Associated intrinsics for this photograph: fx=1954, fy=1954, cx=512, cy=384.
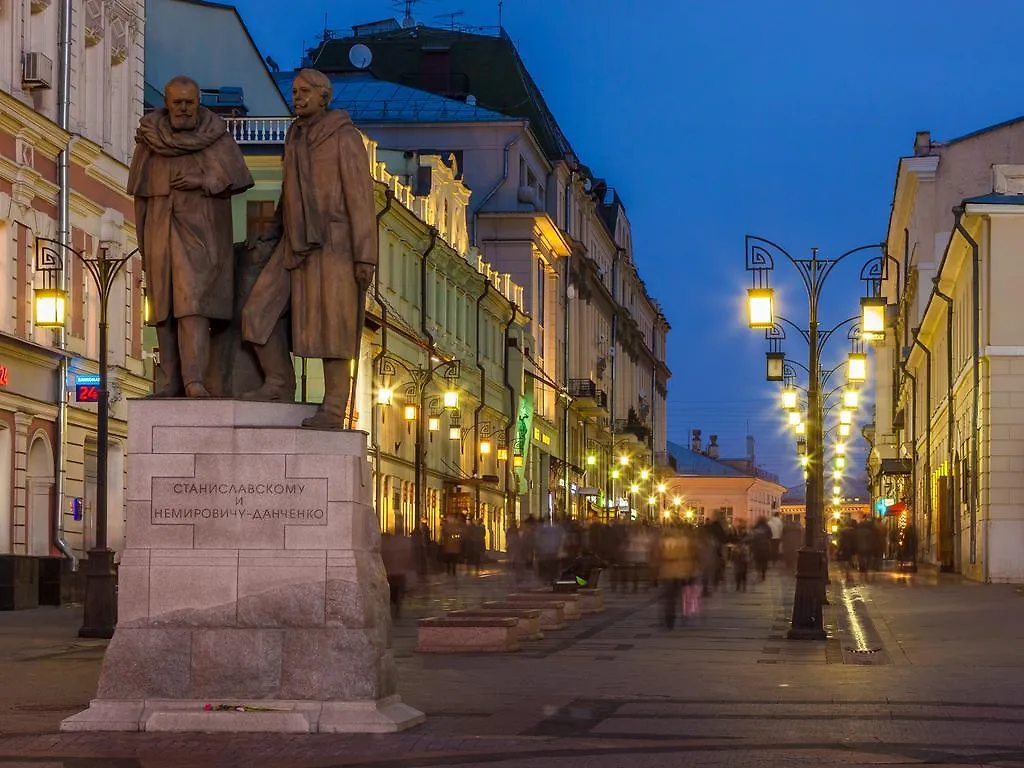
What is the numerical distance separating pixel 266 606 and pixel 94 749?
1.46 m

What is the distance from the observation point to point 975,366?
44.2 m

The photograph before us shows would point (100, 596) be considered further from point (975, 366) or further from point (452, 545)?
point (452, 545)

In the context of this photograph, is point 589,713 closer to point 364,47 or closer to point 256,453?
point 256,453

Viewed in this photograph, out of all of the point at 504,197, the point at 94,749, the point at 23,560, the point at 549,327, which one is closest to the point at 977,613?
the point at 23,560

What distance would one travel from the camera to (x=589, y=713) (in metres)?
14.0

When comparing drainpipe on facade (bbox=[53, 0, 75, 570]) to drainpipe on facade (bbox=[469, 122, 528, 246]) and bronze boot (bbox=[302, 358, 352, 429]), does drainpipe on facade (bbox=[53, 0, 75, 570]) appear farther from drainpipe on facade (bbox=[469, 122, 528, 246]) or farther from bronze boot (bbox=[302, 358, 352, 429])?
drainpipe on facade (bbox=[469, 122, 528, 246])

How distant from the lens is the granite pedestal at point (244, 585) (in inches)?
485

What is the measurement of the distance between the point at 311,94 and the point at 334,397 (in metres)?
2.05

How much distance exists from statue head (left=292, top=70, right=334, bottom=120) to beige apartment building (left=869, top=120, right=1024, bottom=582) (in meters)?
32.3

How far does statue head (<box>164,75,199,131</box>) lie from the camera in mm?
13062

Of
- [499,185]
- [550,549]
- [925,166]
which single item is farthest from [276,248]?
[499,185]

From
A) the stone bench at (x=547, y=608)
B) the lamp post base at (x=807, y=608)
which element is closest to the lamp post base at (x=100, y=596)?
the stone bench at (x=547, y=608)

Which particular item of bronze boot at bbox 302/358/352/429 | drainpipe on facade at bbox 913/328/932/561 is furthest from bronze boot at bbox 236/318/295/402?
drainpipe on facade at bbox 913/328/932/561

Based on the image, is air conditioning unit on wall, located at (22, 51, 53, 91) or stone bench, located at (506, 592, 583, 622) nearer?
stone bench, located at (506, 592, 583, 622)
